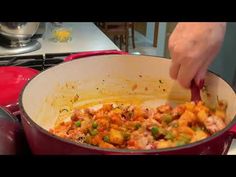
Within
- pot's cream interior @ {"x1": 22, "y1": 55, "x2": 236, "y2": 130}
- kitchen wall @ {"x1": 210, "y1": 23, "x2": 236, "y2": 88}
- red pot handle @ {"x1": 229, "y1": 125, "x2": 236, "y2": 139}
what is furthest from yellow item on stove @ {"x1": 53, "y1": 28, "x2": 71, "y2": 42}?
red pot handle @ {"x1": 229, "y1": 125, "x2": 236, "y2": 139}

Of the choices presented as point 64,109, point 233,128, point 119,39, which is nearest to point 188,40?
point 233,128

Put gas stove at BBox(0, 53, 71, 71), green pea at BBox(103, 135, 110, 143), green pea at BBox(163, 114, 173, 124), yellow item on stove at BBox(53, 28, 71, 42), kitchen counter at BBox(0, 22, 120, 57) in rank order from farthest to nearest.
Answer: yellow item on stove at BBox(53, 28, 71, 42)
kitchen counter at BBox(0, 22, 120, 57)
gas stove at BBox(0, 53, 71, 71)
green pea at BBox(163, 114, 173, 124)
green pea at BBox(103, 135, 110, 143)

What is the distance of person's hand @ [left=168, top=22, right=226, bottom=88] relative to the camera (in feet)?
2.14

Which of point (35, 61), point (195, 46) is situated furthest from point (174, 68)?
point (35, 61)

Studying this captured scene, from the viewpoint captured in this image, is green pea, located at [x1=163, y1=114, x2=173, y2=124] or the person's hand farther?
green pea, located at [x1=163, y1=114, x2=173, y2=124]

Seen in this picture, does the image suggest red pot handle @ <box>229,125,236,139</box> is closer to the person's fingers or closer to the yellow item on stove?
the person's fingers

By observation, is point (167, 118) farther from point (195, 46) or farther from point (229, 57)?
point (229, 57)

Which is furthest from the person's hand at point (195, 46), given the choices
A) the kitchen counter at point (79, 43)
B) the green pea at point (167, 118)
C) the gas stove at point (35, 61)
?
the kitchen counter at point (79, 43)

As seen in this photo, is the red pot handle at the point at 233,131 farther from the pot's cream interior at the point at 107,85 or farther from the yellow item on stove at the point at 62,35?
the yellow item on stove at the point at 62,35

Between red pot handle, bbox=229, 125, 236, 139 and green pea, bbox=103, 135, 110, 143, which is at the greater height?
red pot handle, bbox=229, 125, 236, 139

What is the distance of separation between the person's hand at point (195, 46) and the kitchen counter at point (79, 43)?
87cm

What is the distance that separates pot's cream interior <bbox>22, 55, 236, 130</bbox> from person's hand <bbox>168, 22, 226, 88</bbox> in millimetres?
92

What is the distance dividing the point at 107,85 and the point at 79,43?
2.39 ft
